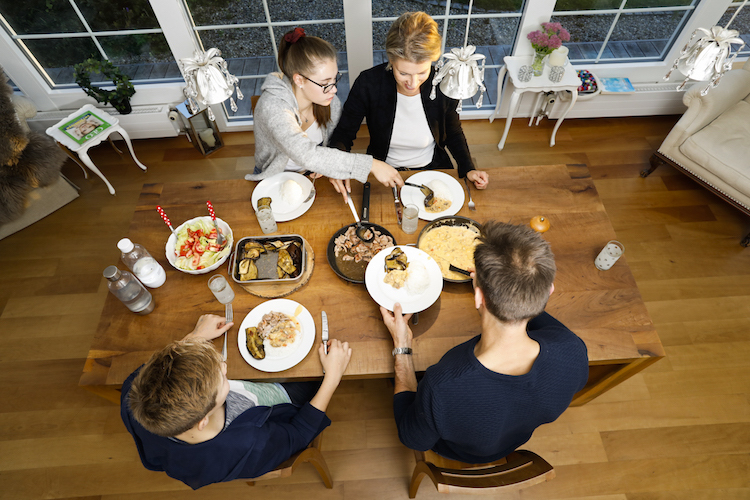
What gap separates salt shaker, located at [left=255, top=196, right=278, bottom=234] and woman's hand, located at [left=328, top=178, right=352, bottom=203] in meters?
0.31

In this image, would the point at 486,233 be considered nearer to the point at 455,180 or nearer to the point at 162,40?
the point at 455,180

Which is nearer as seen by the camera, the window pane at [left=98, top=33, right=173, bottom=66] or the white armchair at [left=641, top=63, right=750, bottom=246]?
the white armchair at [left=641, top=63, right=750, bottom=246]

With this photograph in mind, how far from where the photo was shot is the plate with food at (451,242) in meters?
1.58

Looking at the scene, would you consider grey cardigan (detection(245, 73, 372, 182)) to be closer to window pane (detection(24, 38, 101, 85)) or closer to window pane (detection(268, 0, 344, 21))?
window pane (detection(268, 0, 344, 21))

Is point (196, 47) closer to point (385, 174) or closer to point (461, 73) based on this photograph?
point (385, 174)

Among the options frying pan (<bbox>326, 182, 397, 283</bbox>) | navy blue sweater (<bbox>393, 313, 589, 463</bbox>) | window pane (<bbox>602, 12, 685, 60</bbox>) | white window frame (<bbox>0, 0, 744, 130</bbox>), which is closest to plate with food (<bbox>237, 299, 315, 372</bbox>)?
frying pan (<bbox>326, 182, 397, 283</bbox>)

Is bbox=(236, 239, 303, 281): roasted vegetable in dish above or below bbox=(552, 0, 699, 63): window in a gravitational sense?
above

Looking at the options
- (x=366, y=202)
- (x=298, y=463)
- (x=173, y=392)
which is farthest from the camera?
(x=366, y=202)

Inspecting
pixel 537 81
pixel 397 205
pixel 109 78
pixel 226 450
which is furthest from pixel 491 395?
pixel 109 78

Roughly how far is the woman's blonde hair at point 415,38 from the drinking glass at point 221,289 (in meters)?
1.19

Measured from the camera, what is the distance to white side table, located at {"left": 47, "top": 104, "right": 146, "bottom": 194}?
277 cm

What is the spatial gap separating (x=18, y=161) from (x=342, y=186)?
2285 millimetres

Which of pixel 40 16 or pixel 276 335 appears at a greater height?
pixel 40 16

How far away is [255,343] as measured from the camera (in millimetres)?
1416
